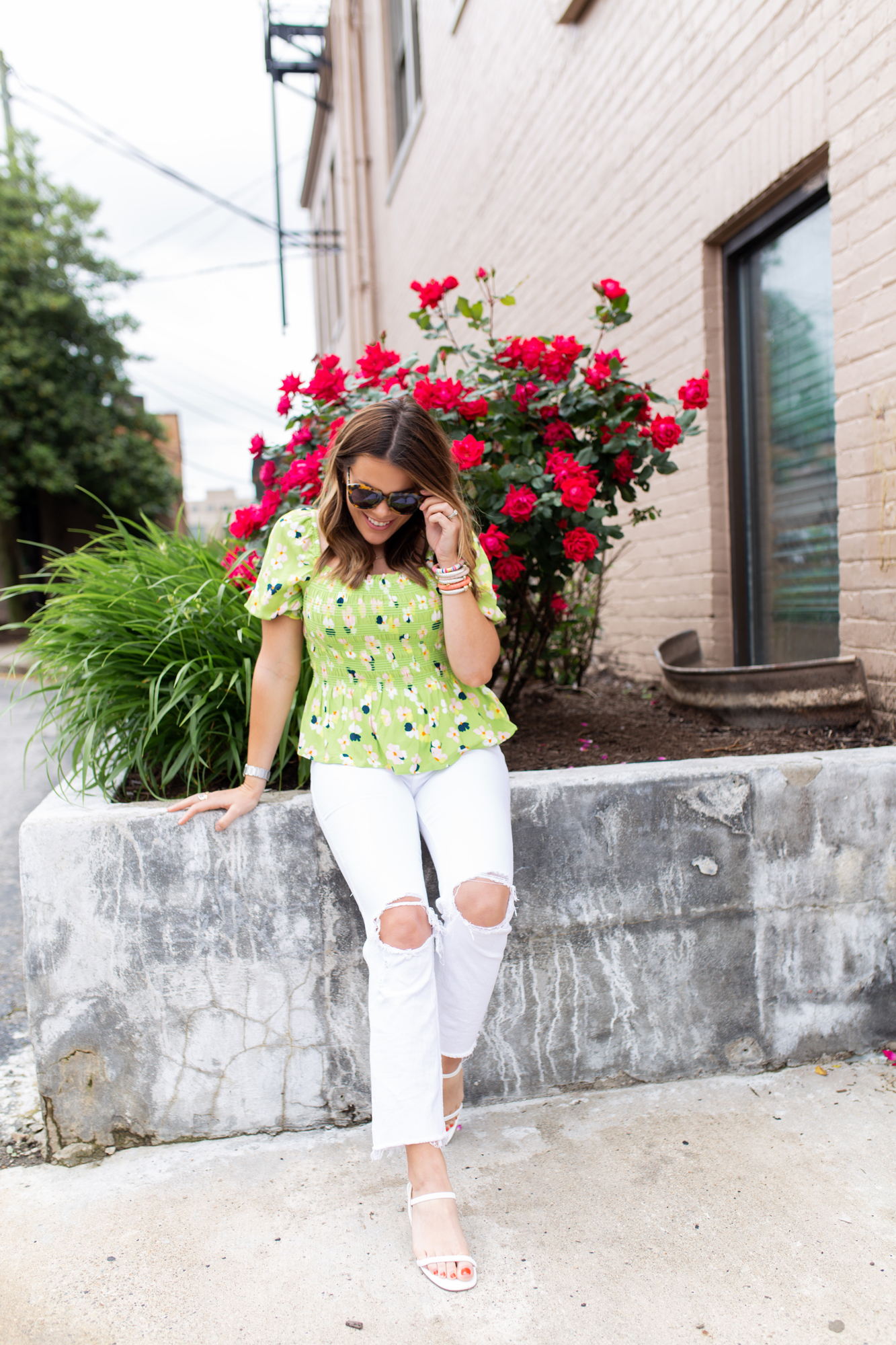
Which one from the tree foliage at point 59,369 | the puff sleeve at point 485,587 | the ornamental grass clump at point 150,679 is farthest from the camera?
the tree foliage at point 59,369

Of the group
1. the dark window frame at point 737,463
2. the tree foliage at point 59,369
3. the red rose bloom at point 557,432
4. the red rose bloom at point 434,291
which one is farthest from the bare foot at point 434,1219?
the tree foliage at point 59,369

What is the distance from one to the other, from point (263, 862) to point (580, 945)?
76 centimetres

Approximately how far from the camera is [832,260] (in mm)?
2855

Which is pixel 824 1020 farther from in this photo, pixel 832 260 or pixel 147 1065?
pixel 832 260

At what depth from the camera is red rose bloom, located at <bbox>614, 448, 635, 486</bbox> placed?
8.89 feet

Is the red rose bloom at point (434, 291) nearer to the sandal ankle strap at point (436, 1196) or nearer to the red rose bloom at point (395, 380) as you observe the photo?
the red rose bloom at point (395, 380)

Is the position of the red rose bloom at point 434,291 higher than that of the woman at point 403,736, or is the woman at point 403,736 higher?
the red rose bloom at point 434,291

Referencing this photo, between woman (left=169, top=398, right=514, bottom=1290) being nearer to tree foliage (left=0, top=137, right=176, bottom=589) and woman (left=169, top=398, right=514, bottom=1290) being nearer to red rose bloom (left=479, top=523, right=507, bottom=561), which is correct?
red rose bloom (left=479, top=523, right=507, bottom=561)

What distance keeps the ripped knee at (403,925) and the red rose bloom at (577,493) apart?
3.75ft

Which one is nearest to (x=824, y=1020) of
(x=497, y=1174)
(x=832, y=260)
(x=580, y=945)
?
(x=580, y=945)

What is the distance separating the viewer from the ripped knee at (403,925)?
1.74m

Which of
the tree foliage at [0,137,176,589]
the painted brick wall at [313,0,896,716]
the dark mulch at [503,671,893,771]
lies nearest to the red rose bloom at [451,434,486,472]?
the dark mulch at [503,671,893,771]

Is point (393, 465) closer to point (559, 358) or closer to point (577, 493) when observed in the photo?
point (577, 493)

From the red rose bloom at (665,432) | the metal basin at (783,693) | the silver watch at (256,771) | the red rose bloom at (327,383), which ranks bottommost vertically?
the silver watch at (256,771)
